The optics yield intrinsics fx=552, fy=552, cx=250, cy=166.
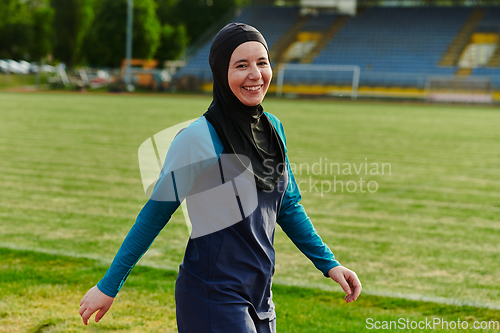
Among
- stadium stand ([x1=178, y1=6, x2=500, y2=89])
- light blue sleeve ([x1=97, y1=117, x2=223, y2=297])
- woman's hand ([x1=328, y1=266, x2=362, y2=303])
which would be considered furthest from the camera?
stadium stand ([x1=178, y1=6, x2=500, y2=89])

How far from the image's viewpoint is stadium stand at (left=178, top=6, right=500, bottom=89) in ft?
107

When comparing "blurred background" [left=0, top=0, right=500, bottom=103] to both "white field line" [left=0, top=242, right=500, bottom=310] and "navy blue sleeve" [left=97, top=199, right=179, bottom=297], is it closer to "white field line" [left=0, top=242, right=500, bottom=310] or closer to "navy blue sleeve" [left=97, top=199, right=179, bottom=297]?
"white field line" [left=0, top=242, right=500, bottom=310]

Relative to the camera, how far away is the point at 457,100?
29625 mm

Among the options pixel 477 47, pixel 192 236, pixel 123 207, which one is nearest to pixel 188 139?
pixel 192 236

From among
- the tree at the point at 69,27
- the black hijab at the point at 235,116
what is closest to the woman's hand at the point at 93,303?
the black hijab at the point at 235,116

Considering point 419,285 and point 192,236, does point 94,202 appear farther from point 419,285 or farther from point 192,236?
point 192,236

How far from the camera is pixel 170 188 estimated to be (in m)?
1.89

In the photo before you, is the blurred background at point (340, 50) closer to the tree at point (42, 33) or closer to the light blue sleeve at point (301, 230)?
the tree at point (42, 33)

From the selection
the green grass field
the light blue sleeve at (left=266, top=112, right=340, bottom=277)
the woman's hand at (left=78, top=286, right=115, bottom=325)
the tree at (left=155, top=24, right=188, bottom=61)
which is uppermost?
the tree at (left=155, top=24, right=188, bottom=61)

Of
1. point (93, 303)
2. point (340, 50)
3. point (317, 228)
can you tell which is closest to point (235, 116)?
point (93, 303)

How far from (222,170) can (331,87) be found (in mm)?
31325

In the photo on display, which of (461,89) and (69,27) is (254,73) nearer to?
(461,89)

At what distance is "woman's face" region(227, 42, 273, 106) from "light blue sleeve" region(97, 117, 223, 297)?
0.18 meters

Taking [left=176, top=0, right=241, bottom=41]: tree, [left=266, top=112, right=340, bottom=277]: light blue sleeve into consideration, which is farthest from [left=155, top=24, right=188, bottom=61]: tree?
[left=266, top=112, right=340, bottom=277]: light blue sleeve
